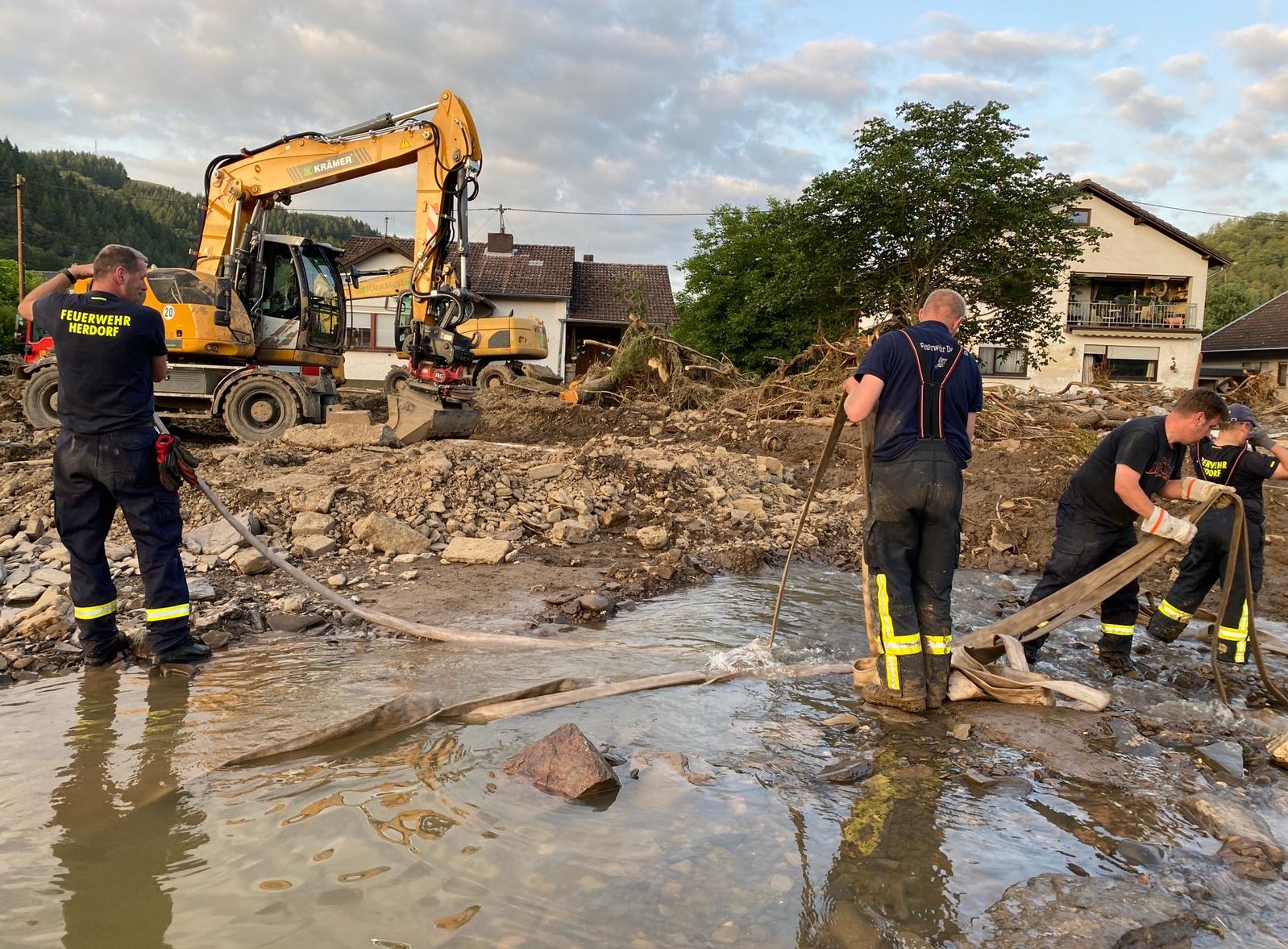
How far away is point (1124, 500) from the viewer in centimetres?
438

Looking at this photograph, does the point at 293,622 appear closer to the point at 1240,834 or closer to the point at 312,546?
the point at 312,546

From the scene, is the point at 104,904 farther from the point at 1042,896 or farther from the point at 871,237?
the point at 871,237

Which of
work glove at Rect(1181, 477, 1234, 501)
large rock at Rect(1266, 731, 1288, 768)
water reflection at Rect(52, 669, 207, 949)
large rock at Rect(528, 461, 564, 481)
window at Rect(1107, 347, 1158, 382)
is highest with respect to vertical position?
window at Rect(1107, 347, 1158, 382)

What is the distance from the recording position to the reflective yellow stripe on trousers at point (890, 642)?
389 centimetres

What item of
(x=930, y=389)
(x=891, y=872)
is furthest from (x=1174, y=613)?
(x=891, y=872)

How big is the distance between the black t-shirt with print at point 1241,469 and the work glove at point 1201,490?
0.64 m

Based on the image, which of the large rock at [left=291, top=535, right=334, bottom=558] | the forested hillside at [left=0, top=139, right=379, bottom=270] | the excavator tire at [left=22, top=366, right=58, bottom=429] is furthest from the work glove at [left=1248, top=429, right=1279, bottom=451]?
the forested hillside at [left=0, top=139, right=379, bottom=270]

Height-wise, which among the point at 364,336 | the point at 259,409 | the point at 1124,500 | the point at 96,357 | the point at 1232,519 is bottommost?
the point at 1232,519

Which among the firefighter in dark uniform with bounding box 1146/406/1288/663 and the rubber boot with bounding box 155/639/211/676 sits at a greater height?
the firefighter in dark uniform with bounding box 1146/406/1288/663

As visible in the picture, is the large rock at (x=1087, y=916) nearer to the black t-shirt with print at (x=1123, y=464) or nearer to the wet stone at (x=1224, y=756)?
the wet stone at (x=1224, y=756)

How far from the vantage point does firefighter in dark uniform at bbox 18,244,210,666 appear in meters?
4.02

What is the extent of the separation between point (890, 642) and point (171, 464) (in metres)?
3.66

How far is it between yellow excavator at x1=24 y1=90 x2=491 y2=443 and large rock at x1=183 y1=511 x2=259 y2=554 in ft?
14.9

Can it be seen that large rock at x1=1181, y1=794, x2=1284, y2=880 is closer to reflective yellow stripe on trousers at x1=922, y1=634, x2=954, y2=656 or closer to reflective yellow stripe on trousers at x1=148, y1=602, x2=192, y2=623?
reflective yellow stripe on trousers at x1=922, y1=634, x2=954, y2=656
